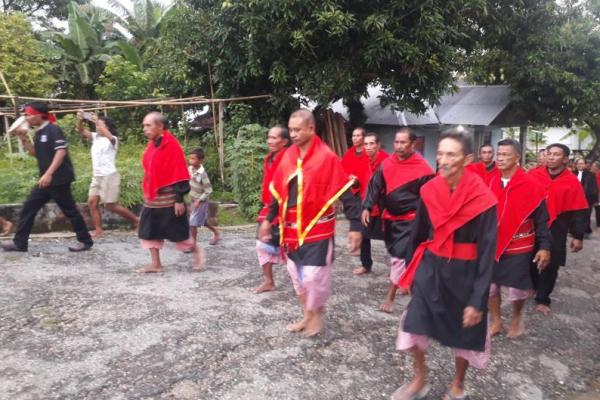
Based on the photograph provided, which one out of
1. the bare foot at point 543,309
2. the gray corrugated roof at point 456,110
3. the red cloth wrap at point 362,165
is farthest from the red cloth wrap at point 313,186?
the gray corrugated roof at point 456,110

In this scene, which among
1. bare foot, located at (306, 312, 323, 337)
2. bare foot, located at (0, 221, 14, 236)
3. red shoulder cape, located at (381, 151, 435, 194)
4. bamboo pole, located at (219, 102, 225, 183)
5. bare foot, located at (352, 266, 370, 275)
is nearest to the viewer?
bare foot, located at (306, 312, 323, 337)

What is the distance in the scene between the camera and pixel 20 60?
13.9 m

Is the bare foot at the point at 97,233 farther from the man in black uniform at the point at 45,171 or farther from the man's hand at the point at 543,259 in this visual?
the man's hand at the point at 543,259

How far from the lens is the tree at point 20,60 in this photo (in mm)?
13641

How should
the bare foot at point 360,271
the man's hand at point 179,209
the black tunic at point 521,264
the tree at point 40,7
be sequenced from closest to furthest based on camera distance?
the black tunic at point 521,264 → the man's hand at point 179,209 → the bare foot at point 360,271 → the tree at point 40,7

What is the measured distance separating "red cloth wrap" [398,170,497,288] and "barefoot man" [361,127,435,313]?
55.8 inches

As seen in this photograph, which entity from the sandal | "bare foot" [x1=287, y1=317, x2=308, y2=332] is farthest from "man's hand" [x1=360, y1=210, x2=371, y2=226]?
the sandal

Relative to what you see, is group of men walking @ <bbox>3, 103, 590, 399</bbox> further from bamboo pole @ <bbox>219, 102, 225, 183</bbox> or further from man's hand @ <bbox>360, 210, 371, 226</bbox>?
bamboo pole @ <bbox>219, 102, 225, 183</bbox>

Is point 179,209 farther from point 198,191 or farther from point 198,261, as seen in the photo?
point 198,191

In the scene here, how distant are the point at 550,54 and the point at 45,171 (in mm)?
11355

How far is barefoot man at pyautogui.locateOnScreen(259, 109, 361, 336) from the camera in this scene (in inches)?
149

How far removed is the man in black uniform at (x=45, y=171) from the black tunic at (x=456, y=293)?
169 inches

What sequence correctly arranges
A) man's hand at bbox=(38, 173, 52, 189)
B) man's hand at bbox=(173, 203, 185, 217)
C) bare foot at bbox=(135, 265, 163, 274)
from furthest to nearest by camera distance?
1. man's hand at bbox=(38, 173, 52, 189)
2. bare foot at bbox=(135, 265, 163, 274)
3. man's hand at bbox=(173, 203, 185, 217)

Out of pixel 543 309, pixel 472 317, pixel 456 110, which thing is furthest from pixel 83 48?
pixel 472 317
